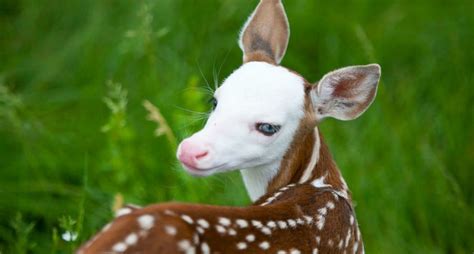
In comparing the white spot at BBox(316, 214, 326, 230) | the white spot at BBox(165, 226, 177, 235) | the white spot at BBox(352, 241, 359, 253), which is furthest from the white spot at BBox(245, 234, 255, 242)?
the white spot at BBox(352, 241, 359, 253)

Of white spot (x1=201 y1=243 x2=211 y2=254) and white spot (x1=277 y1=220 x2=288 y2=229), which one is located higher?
white spot (x1=201 y1=243 x2=211 y2=254)

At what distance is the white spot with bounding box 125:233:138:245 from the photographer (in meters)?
2.40

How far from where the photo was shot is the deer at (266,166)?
2449 millimetres

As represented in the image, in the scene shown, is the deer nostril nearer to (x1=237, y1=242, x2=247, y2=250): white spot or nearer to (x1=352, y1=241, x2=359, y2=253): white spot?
(x1=237, y1=242, x2=247, y2=250): white spot

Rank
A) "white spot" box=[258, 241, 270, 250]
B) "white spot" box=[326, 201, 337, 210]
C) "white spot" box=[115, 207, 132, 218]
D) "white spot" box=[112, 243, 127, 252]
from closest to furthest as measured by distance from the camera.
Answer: "white spot" box=[112, 243, 127, 252] < "white spot" box=[115, 207, 132, 218] < "white spot" box=[258, 241, 270, 250] < "white spot" box=[326, 201, 337, 210]

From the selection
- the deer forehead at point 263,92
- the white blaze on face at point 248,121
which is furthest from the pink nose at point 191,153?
the deer forehead at point 263,92

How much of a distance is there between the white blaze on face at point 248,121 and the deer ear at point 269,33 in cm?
26

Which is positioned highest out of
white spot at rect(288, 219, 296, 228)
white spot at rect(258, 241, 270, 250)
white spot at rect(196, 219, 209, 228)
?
white spot at rect(196, 219, 209, 228)

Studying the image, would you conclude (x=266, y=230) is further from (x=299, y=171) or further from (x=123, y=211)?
(x=299, y=171)

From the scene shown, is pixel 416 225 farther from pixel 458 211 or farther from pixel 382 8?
pixel 382 8

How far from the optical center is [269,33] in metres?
3.33

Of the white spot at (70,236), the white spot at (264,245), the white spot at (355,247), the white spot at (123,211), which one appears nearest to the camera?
the white spot at (123,211)

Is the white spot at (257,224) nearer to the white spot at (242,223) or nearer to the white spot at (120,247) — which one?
the white spot at (242,223)

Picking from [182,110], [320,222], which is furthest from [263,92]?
[182,110]
